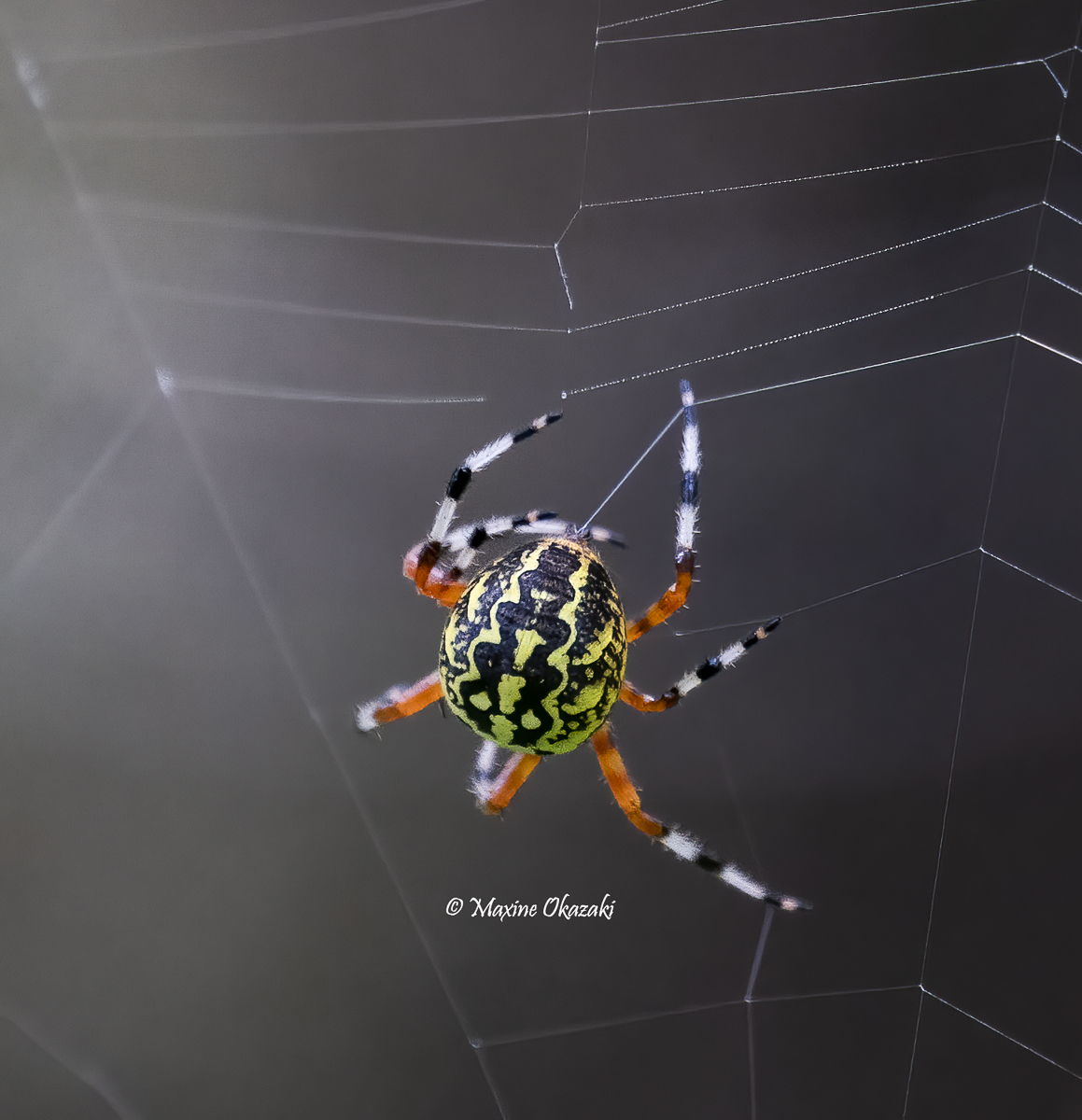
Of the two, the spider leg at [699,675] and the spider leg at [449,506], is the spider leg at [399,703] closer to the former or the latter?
the spider leg at [449,506]

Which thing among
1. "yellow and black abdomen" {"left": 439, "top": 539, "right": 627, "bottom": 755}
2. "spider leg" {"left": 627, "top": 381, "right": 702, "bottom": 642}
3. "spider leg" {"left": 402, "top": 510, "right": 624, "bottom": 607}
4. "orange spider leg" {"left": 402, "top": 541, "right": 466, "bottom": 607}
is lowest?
"yellow and black abdomen" {"left": 439, "top": 539, "right": 627, "bottom": 755}

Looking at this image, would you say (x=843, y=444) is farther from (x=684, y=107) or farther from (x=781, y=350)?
(x=684, y=107)

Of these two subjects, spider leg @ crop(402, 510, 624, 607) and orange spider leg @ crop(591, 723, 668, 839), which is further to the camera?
orange spider leg @ crop(591, 723, 668, 839)

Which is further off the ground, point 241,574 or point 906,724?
point 906,724

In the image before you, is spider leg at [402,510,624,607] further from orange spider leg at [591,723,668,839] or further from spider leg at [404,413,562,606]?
orange spider leg at [591,723,668,839]

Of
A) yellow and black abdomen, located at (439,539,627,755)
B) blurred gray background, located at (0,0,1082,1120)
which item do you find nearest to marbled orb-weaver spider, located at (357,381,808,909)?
yellow and black abdomen, located at (439,539,627,755)

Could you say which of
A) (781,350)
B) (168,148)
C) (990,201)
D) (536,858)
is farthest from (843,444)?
(168,148)

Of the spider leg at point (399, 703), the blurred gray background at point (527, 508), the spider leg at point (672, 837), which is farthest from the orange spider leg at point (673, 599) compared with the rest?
the blurred gray background at point (527, 508)
